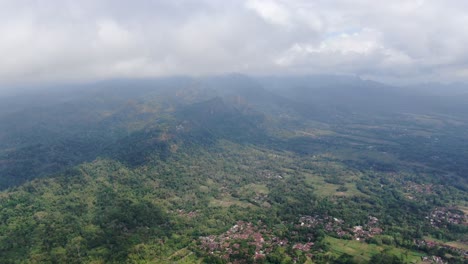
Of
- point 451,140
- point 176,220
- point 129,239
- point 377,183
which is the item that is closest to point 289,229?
point 176,220

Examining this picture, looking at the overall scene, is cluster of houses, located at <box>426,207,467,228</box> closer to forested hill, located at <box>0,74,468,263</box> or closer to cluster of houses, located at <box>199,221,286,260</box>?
forested hill, located at <box>0,74,468,263</box>

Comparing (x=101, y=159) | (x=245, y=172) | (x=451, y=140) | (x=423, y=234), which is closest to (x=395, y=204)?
(x=423, y=234)

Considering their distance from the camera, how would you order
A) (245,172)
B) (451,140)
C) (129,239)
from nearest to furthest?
(129,239) → (245,172) → (451,140)

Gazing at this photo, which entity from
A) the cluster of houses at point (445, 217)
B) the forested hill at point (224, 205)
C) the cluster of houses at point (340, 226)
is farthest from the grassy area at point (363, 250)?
the cluster of houses at point (445, 217)

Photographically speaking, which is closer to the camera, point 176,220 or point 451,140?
point 176,220

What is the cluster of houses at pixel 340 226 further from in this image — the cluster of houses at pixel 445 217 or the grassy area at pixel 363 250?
the cluster of houses at pixel 445 217

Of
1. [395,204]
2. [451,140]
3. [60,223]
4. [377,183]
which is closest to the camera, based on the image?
[60,223]

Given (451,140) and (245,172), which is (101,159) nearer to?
(245,172)

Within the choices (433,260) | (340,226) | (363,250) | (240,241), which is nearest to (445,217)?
(433,260)
